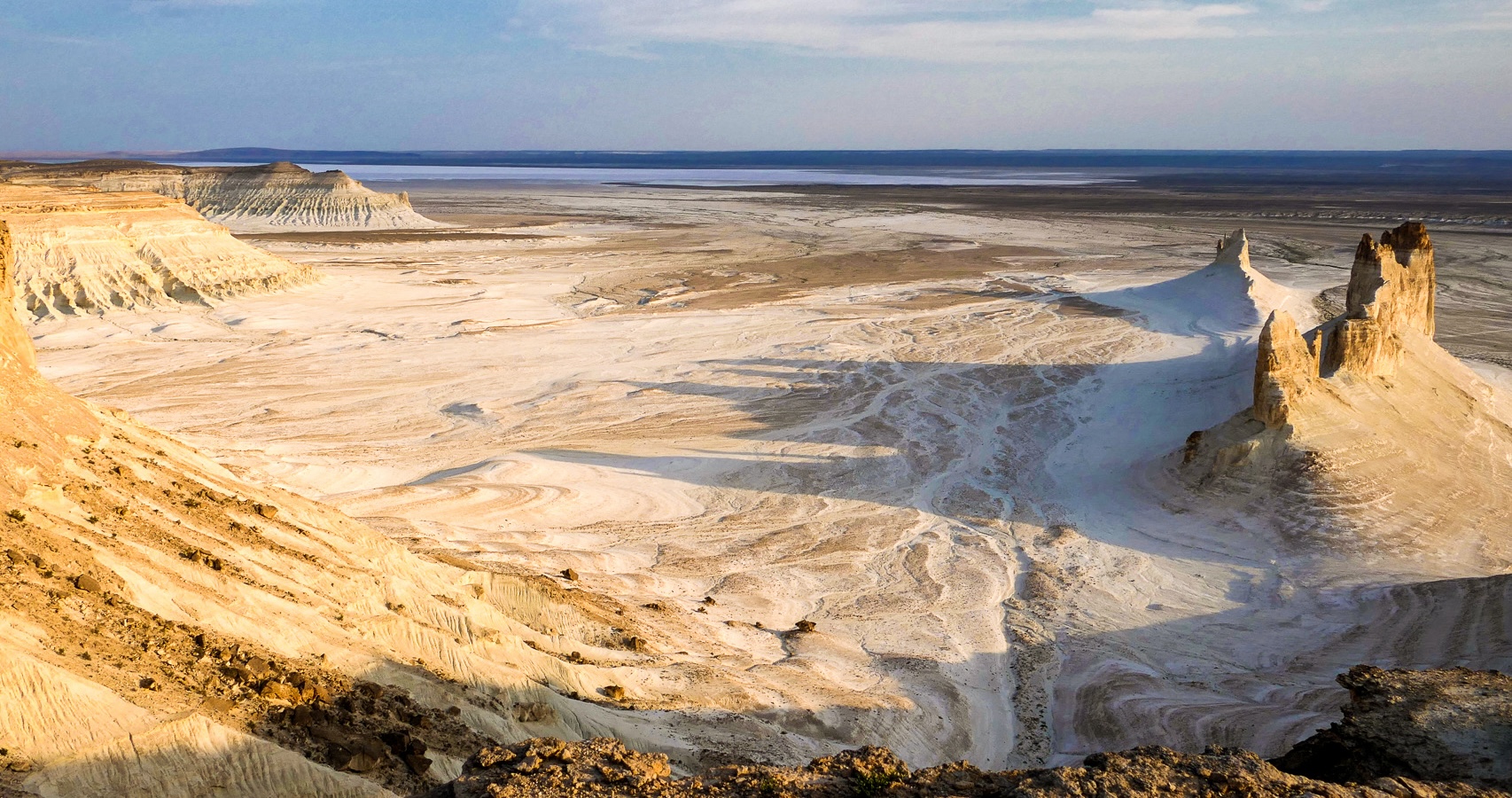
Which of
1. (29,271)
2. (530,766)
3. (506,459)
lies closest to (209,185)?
(29,271)

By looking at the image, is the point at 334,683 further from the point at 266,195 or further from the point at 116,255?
the point at 266,195

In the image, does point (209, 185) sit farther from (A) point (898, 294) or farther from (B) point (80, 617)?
(B) point (80, 617)

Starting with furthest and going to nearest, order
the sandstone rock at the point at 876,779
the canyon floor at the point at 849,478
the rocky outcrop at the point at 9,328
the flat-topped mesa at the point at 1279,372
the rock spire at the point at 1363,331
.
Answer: the rock spire at the point at 1363,331 < the flat-topped mesa at the point at 1279,372 < the canyon floor at the point at 849,478 < the rocky outcrop at the point at 9,328 < the sandstone rock at the point at 876,779

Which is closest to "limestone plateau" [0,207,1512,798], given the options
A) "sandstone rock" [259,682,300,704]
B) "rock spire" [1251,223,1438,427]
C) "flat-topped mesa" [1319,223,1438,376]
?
"sandstone rock" [259,682,300,704]

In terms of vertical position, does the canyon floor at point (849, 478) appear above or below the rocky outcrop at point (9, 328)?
below

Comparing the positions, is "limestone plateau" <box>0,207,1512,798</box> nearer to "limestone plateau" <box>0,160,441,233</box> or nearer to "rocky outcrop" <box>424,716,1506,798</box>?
"rocky outcrop" <box>424,716,1506,798</box>

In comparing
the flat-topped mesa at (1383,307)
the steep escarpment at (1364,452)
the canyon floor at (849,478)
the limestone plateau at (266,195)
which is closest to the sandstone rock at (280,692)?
the canyon floor at (849,478)

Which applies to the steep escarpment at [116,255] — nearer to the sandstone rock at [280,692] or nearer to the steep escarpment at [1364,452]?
the sandstone rock at [280,692]

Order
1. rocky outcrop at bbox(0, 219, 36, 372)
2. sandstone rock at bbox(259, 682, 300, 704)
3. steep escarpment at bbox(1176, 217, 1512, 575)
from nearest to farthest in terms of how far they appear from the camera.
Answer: sandstone rock at bbox(259, 682, 300, 704)
rocky outcrop at bbox(0, 219, 36, 372)
steep escarpment at bbox(1176, 217, 1512, 575)
